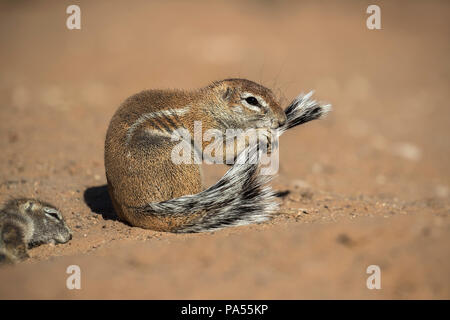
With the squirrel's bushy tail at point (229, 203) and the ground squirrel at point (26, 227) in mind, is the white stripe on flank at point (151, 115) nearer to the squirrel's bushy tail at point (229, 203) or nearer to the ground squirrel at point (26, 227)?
the squirrel's bushy tail at point (229, 203)

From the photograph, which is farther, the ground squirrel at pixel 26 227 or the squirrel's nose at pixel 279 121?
the squirrel's nose at pixel 279 121

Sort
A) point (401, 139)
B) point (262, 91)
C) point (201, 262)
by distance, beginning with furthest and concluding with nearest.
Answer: point (401, 139) < point (262, 91) < point (201, 262)

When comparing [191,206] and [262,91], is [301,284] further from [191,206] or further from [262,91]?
[262,91]

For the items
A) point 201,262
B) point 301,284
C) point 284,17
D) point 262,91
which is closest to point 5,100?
point 262,91

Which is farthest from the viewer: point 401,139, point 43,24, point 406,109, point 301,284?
point 43,24

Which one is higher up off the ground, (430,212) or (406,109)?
(406,109)

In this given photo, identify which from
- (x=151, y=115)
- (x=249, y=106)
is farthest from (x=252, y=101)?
(x=151, y=115)

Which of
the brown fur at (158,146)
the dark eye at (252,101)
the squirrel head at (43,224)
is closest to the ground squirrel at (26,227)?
the squirrel head at (43,224)
